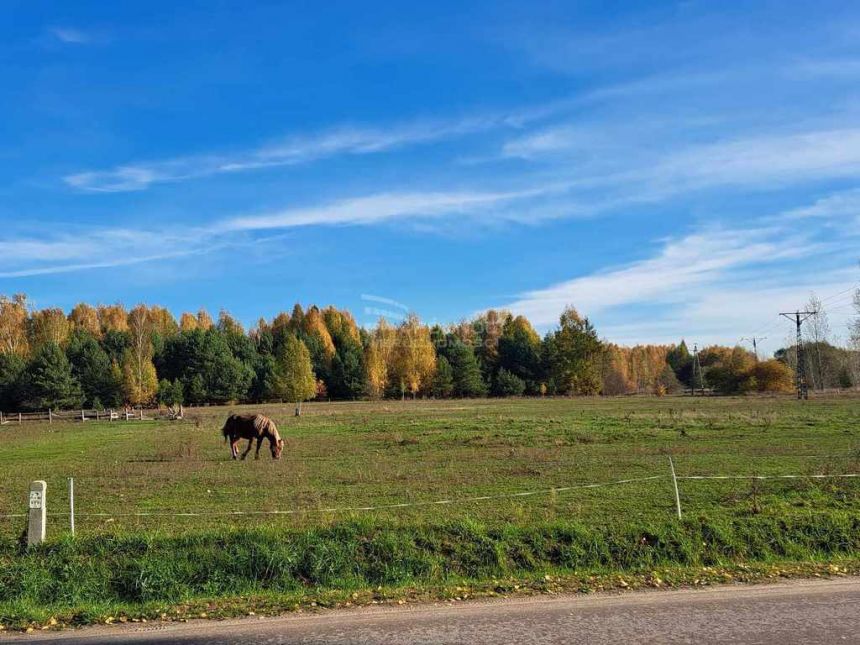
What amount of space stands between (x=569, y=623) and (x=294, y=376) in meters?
95.0

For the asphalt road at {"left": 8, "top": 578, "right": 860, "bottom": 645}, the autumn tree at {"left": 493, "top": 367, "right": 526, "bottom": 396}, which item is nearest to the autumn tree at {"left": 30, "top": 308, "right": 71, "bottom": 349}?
the autumn tree at {"left": 493, "top": 367, "right": 526, "bottom": 396}

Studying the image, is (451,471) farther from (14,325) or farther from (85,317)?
(85,317)

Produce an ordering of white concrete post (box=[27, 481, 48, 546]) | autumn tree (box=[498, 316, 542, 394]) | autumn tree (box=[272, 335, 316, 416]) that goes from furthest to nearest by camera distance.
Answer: autumn tree (box=[498, 316, 542, 394]) < autumn tree (box=[272, 335, 316, 416]) < white concrete post (box=[27, 481, 48, 546])

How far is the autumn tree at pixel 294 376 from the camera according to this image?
10000cm

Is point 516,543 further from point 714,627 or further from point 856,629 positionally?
point 856,629

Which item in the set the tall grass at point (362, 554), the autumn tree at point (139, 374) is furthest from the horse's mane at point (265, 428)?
the autumn tree at point (139, 374)

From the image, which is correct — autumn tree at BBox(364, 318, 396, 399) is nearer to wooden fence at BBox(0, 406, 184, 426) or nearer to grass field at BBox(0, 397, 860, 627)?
wooden fence at BBox(0, 406, 184, 426)

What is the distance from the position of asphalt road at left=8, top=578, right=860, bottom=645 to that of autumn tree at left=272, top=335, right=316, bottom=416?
3651 inches

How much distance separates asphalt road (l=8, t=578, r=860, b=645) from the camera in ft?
23.6

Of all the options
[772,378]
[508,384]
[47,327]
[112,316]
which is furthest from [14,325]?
[772,378]

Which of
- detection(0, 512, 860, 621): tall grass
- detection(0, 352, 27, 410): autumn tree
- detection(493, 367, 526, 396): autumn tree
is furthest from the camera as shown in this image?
detection(493, 367, 526, 396): autumn tree

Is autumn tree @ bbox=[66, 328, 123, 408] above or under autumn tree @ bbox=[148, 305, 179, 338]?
under

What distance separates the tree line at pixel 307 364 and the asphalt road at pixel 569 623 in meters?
85.0

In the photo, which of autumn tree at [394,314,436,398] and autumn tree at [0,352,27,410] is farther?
autumn tree at [394,314,436,398]
